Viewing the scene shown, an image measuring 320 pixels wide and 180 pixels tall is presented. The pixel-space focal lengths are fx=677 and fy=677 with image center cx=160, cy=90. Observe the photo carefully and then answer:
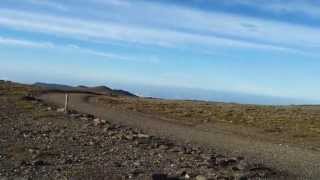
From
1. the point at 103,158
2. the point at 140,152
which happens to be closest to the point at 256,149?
the point at 140,152

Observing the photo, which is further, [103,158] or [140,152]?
[140,152]

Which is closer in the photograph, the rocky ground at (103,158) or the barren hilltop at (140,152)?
the rocky ground at (103,158)

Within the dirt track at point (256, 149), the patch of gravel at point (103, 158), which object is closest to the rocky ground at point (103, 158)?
the patch of gravel at point (103, 158)

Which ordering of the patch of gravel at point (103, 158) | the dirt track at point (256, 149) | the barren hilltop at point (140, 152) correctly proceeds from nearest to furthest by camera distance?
the patch of gravel at point (103, 158), the barren hilltop at point (140, 152), the dirt track at point (256, 149)

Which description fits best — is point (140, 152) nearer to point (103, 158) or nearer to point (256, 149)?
point (103, 158)

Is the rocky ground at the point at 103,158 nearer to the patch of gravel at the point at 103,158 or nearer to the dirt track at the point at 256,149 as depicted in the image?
the patch of gravel at the point at 103,158

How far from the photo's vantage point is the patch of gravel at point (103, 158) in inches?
615

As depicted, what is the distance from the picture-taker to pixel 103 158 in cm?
1839

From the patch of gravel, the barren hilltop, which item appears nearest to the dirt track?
the barren hilltop

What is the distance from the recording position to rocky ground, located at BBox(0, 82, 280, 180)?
15625 mm

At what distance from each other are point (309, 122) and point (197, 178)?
31.0m

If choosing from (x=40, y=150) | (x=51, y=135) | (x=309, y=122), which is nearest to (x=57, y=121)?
(x=51, y=135)

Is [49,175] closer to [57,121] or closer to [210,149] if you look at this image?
[210,149]

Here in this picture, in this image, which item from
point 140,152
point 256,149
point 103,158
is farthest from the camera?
point 256,149
